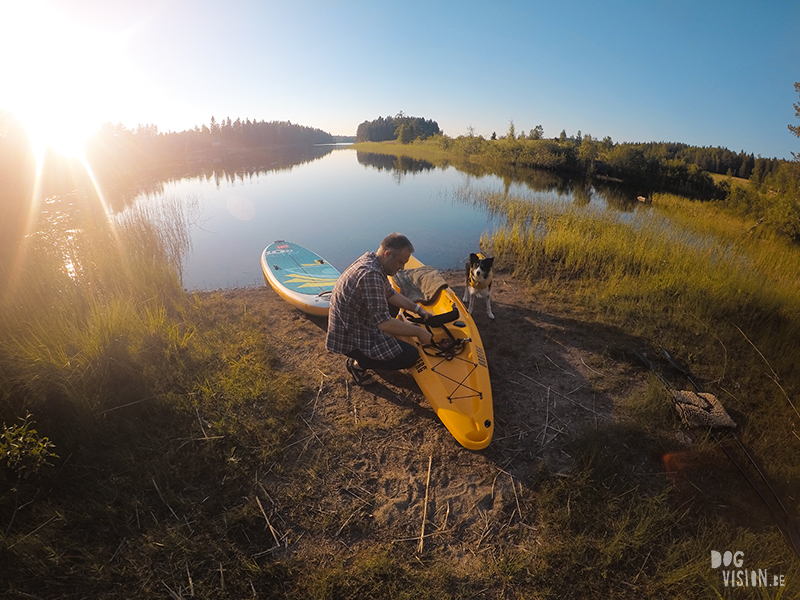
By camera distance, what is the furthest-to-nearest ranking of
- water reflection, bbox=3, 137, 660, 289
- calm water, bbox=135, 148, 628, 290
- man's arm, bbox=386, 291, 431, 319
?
calm water, bbox=135, 148, 628, 290 < water reflection, bbox=3, 137, 660, 289 < man's arm, bbox=386, 291, 431, 319

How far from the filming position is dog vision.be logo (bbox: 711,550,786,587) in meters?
2.25

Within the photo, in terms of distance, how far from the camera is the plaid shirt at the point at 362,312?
3406mm

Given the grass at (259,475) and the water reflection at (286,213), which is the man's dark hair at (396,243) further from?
the water reflection at (286,213)

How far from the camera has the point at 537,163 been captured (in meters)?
33.8

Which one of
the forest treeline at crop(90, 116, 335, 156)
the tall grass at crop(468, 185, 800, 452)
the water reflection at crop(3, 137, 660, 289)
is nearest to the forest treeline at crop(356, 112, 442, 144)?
the forest treeline at crop(90, 116, 335, 156)

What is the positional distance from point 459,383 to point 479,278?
2.20m

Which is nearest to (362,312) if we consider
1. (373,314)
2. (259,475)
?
(373,314)

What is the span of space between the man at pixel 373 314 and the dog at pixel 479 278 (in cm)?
167

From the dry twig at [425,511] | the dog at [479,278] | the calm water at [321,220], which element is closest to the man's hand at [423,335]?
the dry twig at [425,511]

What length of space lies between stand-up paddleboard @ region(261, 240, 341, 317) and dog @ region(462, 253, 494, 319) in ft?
8.14

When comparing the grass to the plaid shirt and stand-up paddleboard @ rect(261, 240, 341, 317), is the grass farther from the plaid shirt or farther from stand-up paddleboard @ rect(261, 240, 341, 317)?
stand-up paddleboard @ rect(261, 240, 341, 317)

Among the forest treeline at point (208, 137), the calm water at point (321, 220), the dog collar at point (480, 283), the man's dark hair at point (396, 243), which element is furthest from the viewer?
the forest treeline at point (208, 137)

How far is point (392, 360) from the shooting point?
3895 millimetres

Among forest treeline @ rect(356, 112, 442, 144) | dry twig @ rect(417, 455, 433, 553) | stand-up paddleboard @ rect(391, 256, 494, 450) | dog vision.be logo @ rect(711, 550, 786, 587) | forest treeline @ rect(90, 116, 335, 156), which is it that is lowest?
dry twig @ rect(417, 455, 433, 553)
